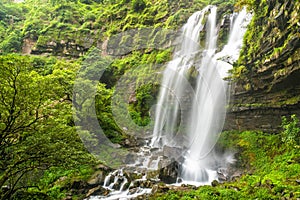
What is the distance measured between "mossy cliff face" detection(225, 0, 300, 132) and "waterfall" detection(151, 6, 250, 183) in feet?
3.36

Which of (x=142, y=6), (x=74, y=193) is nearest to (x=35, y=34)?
(x=142, y=6)

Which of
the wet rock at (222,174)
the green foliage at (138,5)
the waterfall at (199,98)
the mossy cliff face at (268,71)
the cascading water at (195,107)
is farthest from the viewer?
the green foliage at (138,5)

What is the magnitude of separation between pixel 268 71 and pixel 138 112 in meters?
10.3

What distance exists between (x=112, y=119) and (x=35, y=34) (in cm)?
2100

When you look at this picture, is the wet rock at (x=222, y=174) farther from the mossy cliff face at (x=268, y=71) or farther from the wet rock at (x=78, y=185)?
the wet rock at (x=78, y=185)

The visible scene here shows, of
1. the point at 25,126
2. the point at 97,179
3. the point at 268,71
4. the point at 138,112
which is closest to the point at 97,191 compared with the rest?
the point at 97,179

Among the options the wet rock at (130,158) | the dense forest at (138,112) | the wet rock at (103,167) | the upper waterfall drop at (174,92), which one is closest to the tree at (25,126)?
the dense forest at (138,112)

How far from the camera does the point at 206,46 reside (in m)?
18.0

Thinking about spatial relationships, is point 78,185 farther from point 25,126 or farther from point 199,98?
point 199,98

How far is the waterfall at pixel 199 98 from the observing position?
13909 mm

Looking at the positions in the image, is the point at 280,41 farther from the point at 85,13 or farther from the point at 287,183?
the point at 85,13

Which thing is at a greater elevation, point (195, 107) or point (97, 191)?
point (195, 107)

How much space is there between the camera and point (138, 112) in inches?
774

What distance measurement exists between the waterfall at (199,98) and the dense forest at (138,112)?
2.09 ft
